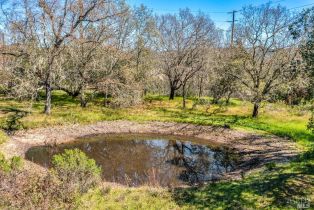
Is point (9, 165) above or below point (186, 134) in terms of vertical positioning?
above

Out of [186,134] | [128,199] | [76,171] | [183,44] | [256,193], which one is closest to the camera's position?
[128,199]

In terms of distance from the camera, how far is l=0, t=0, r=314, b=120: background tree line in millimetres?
30234

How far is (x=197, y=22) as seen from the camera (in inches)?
1598

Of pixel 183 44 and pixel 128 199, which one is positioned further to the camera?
pixel 183 44

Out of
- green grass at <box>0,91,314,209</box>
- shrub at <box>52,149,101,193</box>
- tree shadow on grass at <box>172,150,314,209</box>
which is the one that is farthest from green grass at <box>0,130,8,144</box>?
tree shadow on grass at <box>172,150,314,209</box>

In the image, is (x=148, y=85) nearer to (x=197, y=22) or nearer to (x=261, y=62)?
(x=197, y=22)

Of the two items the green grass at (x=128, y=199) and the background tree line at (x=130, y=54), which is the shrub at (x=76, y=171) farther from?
the background tree line at (x=130, y=54)

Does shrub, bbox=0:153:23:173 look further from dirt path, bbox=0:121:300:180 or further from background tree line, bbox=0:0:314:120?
background tree line, bbox=0:0:314:120

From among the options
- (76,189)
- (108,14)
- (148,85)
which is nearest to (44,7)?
(108,14)

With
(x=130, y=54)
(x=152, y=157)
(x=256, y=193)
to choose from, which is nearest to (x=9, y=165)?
(x=256, y=193)

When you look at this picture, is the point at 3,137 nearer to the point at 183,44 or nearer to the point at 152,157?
the point at 152,157

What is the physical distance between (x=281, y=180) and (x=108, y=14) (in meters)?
24.2

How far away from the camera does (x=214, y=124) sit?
99.0ft

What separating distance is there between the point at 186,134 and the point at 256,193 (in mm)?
14978
